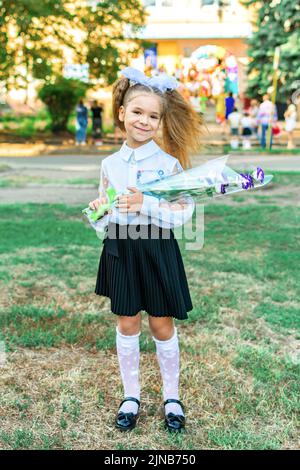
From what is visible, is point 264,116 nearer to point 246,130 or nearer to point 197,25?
point 246,130

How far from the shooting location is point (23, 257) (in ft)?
17.5

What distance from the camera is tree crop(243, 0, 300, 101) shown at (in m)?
19.0

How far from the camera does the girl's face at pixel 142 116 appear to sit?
2.50 meters

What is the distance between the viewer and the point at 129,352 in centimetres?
265

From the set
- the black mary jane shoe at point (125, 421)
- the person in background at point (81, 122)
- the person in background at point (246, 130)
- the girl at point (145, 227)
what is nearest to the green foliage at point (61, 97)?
the person in background at point (81, 122)

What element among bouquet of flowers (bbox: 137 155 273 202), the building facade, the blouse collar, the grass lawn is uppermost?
the building facade

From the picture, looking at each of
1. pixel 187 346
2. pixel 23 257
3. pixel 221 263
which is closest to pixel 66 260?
pixel 23 257

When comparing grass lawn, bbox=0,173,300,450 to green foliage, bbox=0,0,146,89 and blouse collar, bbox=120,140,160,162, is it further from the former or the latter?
green foliage, bbox=0,0,146,89

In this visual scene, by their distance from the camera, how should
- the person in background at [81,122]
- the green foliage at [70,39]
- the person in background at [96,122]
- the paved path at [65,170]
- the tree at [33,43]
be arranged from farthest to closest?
1. the person in background at [96,122]
2. the person in background at [81,122]
3. the green foliage at [70,39]
4. the tree at [33,43]
5. the paved path at [65,170]

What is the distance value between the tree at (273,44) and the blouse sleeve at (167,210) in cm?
1746

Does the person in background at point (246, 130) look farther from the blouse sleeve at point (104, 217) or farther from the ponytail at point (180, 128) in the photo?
the blouse sleeve at point (104, 217)

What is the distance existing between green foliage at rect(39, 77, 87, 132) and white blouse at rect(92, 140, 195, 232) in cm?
1718

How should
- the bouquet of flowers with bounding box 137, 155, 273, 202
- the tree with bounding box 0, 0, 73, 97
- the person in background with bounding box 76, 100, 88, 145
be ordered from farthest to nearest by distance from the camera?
the person in background with bounding box 76, 100, 88, 145, the tree with bounding box 0, 0, 73, 97, the bouquet of flowers with bounding box 137, 155, 273, 202

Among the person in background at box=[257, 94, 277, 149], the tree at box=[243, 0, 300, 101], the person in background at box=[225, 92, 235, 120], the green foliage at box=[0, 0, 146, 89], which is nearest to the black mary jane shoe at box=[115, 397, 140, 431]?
the person in background at box=[257, 94, 277, 149]
